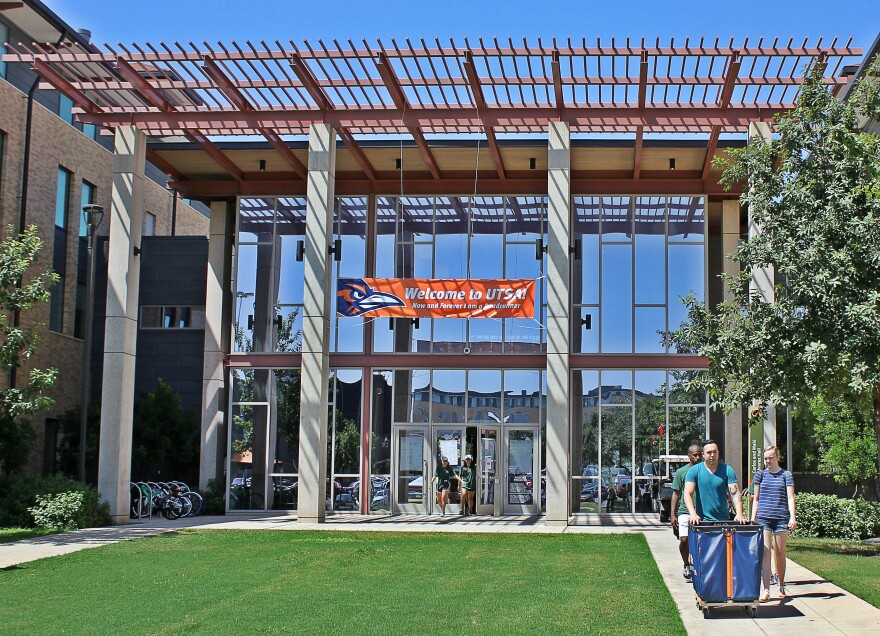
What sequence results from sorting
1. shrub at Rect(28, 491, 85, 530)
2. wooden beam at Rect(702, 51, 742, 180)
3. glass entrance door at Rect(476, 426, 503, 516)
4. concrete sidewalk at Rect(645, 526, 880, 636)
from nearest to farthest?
concrete sidewalk at Rect(645, 526, 880, 636)
wooden beam at Rect(702, 51, 742, 180)
shrub at Rect(28, 491, 85, 530)
glass entrance door at Rect(476, 426, 503, 516)

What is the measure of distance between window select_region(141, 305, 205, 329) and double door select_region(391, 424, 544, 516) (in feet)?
21.8

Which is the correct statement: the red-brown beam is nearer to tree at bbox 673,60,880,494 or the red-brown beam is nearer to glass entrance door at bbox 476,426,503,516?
glass entrance door at bbox 476,426,503,516

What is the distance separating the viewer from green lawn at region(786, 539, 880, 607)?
39.5 ft

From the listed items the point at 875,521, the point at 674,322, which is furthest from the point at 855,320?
the point at 674,322

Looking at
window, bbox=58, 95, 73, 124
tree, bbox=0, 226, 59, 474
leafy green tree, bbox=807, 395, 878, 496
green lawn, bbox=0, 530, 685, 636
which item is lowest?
green lawn, bbox=0, 530, 685, 636

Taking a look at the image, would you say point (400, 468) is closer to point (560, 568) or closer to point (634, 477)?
point (634, 477)

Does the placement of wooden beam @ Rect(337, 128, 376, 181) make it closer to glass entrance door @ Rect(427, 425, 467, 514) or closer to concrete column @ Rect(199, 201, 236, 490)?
concrete column @ Rect(199, 201, 236, 490)

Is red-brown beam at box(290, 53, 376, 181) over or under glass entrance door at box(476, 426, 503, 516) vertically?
over

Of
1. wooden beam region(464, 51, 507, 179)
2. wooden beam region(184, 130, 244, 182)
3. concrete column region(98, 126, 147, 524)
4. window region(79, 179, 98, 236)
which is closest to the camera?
wooden beam region(464, 51, 507, 179)

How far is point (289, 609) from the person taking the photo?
10852mm

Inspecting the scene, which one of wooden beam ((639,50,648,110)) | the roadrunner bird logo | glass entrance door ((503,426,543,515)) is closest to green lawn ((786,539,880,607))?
glass entrance door ((503,426,543,515))

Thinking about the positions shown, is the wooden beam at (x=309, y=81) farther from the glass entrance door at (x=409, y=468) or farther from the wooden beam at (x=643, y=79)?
the glass entrance door at (x=409, y=468)

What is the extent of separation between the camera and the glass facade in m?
25.7

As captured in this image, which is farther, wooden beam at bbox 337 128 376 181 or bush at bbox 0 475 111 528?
wooden beam at bbox 337 128 376 181
